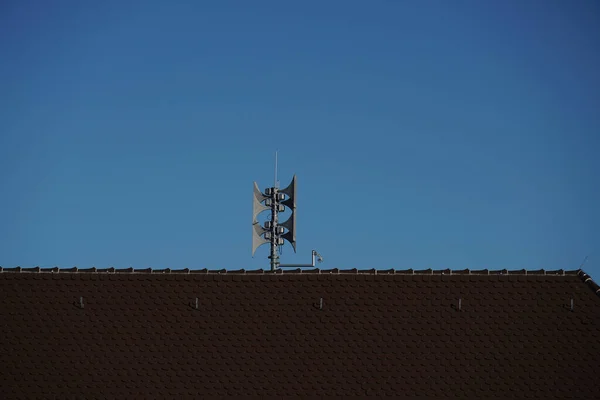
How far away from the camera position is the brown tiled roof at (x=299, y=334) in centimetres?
4650

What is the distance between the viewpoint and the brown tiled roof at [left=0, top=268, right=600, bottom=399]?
4650 cm

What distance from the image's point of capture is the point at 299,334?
4797 centimetres

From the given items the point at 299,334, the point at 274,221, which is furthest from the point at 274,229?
the point at 299,334

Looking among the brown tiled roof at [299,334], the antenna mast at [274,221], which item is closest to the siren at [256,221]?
the antenna mast at [274,221]

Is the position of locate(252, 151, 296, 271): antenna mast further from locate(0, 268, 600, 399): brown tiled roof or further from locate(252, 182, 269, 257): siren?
locate(0, 268, 600, 399): brown tiled roof

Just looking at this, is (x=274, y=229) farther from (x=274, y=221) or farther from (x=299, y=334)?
(x=299, y=334)

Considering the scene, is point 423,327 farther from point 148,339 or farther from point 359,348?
point 148,339

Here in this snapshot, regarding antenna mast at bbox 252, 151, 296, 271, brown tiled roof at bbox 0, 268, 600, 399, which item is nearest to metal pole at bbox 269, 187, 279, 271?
antenna mast at bbox 252, 151, 296, 271

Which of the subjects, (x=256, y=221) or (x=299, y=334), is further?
(x=256, y=221)

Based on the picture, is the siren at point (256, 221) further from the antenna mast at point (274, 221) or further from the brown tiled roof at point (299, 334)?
the brown tiled roof at point (299, 334)

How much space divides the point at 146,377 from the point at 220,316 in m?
3.79

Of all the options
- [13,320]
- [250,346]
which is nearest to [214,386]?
[250,346]

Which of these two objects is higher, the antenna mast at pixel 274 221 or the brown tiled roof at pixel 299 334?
the antenna mast at pixel 274 221

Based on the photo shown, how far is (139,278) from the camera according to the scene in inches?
Answer: 1970
